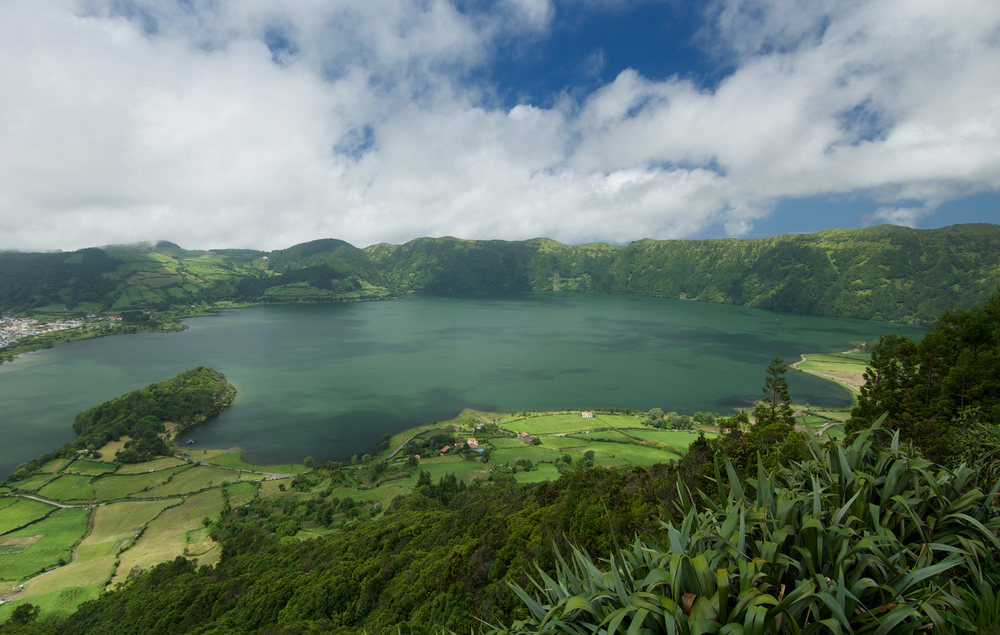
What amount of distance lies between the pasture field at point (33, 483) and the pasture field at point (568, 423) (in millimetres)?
50261

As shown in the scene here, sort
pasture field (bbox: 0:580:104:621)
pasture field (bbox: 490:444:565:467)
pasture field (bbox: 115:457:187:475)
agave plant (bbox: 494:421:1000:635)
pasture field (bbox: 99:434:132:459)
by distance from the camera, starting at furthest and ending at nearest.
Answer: pasture field (bbox: 99:434:132:459) < pasture field (bbox: 115:457:187:475) < pasture field (bbox: 490:444:565:467) < pasture field (bbox: 0:580:104:621) < agave plant (bbox: 494:421:1000:635)

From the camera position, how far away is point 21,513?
3903 cm

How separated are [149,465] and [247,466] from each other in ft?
41.1

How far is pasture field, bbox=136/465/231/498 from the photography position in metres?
42.8

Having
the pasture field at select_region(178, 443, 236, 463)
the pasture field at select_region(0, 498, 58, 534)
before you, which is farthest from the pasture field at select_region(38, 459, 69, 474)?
the pasture field at select_region(178, 443, 236, 463)

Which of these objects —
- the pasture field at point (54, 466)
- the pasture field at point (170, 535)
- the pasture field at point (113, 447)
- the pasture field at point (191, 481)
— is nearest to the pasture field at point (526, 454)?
the pasture field at point (170, 535)

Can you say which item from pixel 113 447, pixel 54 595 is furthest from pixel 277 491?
pixel 113 447

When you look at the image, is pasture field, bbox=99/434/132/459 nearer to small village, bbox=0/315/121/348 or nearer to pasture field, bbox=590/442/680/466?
pasture field, bbox=590/442/680/466

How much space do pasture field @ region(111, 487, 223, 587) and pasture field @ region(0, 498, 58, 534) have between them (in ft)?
38.0

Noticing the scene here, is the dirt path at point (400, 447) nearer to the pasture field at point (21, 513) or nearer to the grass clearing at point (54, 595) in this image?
the grass clearing at point (54, 595)

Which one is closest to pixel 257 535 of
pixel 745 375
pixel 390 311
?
pixel 745 375

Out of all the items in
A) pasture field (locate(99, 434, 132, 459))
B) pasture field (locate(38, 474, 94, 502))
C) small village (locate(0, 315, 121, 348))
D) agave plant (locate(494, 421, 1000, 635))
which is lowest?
pasture field (locate(38, 474, 94, 502))

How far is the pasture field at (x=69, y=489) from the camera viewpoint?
138 ft

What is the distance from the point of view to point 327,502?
3834 cm
